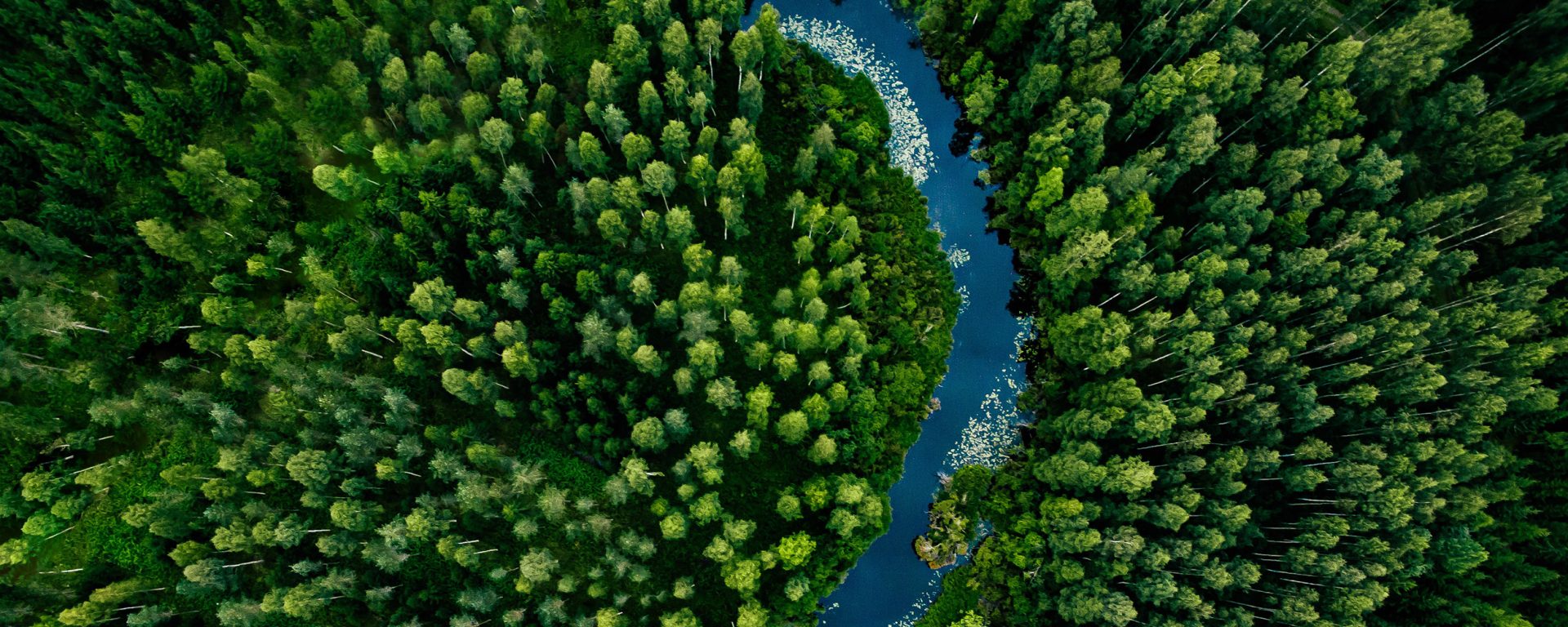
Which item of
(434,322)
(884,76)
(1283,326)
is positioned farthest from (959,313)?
(434,322)

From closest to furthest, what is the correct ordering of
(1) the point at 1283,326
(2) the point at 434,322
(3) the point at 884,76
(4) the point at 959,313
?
1. (2) the point at 434,322
2. (1) the point at 1283,326
3. (4) the point at 959,313
4. (3) the point at 884,76

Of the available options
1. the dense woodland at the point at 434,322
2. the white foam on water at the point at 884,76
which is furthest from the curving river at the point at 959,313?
the dense woodland at the point at 434,322

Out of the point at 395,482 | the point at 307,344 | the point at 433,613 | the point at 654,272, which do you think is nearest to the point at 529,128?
the point at 654,272

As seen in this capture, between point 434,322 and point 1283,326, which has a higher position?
point 1283,326

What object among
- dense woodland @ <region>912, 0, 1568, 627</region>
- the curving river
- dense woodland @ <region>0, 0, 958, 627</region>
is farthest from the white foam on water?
dense woodland @ <region>912, 0, 1568, 627</region>

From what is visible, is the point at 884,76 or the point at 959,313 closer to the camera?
the point at 959,313

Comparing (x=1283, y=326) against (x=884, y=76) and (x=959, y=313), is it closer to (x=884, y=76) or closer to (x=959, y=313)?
(x=959, y=313)

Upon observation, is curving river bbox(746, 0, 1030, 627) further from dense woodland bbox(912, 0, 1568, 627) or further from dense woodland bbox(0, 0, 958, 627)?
dense woodland bbox(0, 0, 958, 627)
